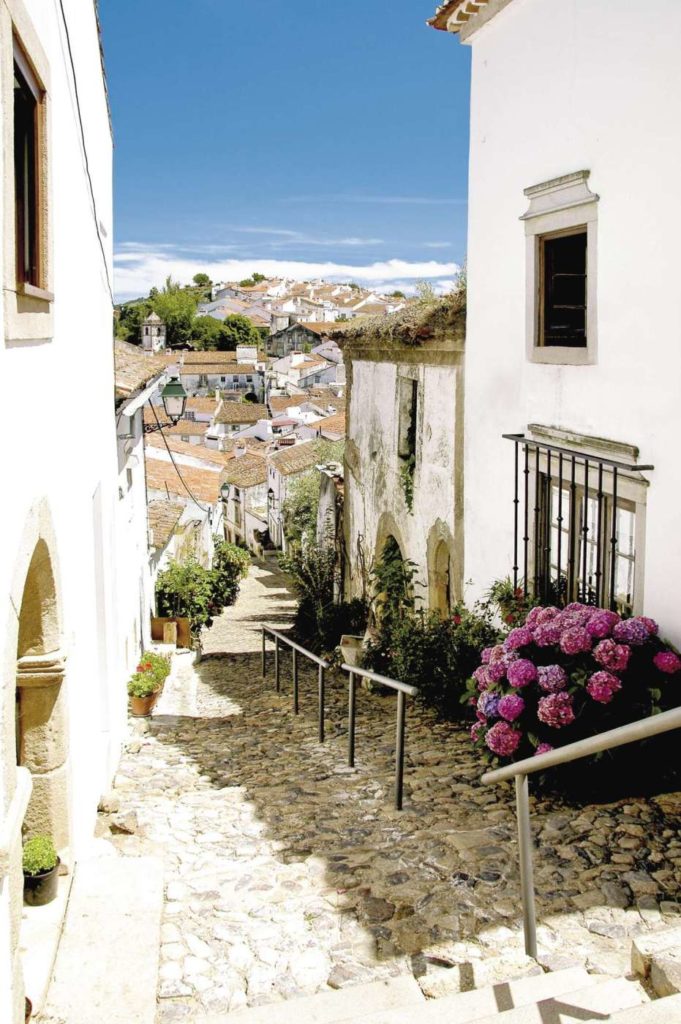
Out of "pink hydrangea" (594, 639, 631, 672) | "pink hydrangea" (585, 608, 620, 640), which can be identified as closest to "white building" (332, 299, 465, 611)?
"pink hydrangea" (585, 608, 620, 640)

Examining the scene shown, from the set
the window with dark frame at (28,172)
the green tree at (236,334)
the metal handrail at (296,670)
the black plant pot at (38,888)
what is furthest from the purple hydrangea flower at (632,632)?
the green tree at (236,334)

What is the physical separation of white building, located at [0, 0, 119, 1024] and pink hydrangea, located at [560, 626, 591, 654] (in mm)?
3027

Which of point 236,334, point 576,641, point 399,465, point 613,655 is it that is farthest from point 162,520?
point 236,334

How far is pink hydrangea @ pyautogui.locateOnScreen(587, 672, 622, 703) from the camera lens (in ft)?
18.8

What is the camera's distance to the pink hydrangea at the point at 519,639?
20.7ft

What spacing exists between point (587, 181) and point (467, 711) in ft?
14.5

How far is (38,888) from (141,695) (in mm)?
7038

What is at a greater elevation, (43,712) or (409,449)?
(409,449)

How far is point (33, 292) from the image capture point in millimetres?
3885

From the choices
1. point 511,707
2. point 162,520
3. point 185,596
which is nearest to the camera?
point 511,707

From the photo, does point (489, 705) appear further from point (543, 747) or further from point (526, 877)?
point (526, 877)

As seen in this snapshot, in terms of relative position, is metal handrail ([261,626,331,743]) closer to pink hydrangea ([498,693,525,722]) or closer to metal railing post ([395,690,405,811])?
metal railing post ([395,690,405,811])

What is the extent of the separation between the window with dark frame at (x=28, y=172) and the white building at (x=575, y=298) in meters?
3.81

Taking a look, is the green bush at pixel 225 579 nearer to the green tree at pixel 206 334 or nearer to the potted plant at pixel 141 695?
the potted plant at pixel 141 695
